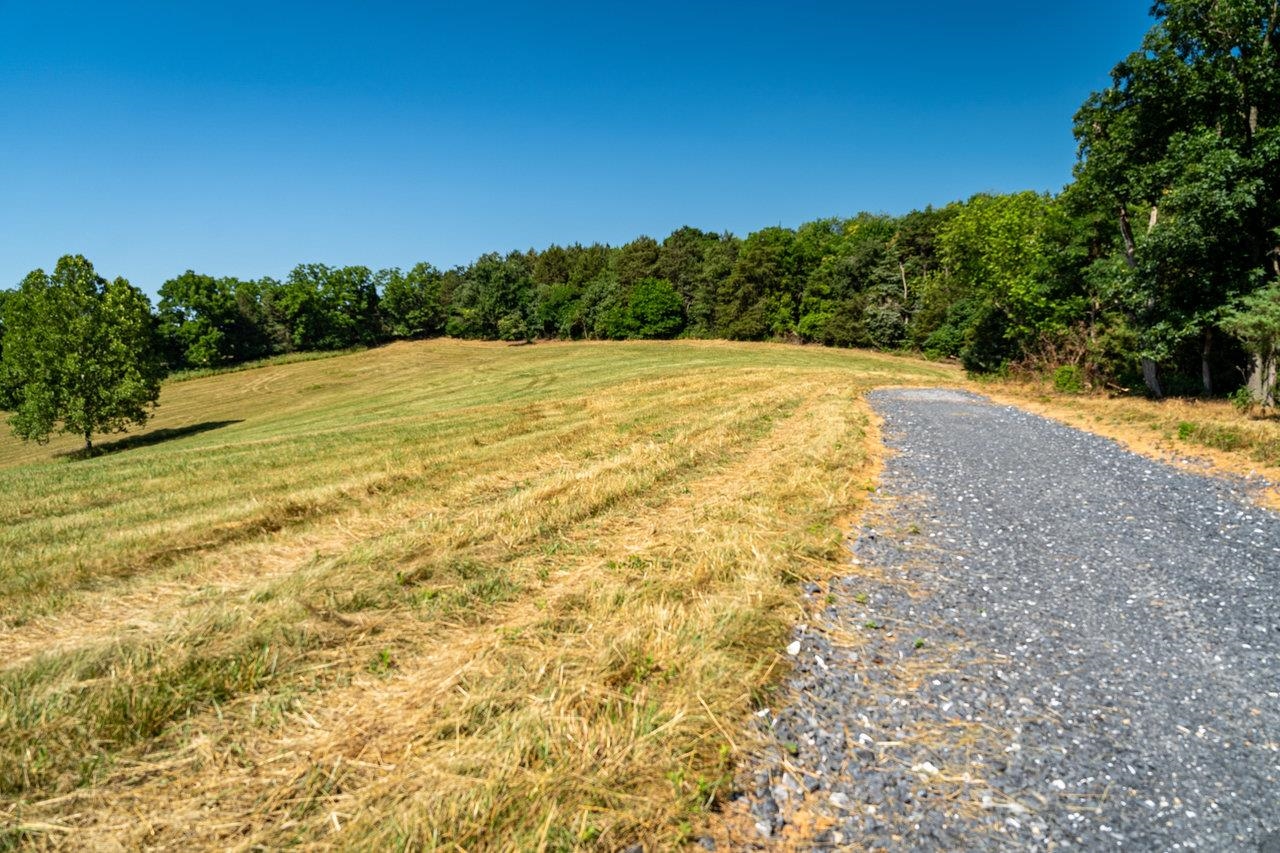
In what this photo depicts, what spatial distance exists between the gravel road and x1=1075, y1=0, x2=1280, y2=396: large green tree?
11954mm

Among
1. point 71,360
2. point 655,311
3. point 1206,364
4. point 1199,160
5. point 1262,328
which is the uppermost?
point 655,311

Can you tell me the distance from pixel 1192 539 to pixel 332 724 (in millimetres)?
9822

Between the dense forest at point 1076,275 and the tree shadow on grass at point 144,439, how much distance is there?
137 ft

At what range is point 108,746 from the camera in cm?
356

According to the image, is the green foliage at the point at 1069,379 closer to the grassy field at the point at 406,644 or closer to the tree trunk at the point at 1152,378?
the tree trunk at the point at 1152,378

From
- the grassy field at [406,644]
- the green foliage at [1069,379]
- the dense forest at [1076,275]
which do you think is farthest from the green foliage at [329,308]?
the green foliage at [1069,379]

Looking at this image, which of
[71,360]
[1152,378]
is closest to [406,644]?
[1152,378]

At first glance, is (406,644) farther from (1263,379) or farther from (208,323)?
(208,323)

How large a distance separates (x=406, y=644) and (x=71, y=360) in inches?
1462

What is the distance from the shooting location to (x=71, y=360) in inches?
1124

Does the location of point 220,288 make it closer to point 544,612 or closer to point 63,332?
point 63,332

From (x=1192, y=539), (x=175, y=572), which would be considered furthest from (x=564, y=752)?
(x=1192, y=539)

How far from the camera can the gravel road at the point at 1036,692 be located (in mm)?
3094

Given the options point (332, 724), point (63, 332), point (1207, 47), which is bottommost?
point (332, 724)
